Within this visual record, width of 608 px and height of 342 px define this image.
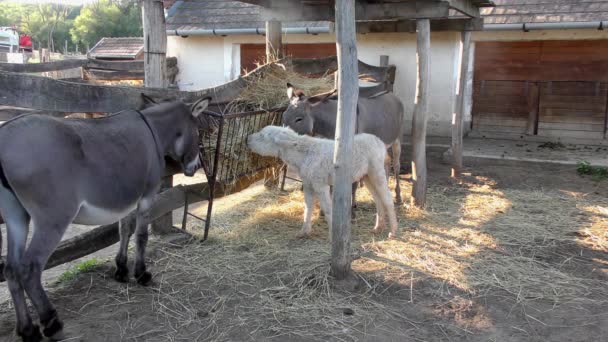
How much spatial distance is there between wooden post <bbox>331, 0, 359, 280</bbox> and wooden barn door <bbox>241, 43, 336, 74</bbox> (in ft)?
27.7

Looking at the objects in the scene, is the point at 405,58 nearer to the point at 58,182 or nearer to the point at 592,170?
the point at 592,170

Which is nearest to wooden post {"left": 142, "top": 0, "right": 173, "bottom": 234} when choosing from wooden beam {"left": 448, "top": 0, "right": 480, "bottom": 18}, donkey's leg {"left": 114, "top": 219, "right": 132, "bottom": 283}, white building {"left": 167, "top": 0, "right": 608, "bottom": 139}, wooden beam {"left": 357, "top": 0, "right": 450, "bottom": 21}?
donkey's leg {"left": 114, "top": 219, "right": 132, "bottom": 283}

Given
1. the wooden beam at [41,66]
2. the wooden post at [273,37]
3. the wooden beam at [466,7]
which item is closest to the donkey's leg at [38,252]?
the wooden post at [273,37]

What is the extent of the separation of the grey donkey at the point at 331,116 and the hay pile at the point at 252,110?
0.78 ft

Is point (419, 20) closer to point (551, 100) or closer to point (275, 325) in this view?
point (275, 325)

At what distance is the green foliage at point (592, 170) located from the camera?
8.76 metres

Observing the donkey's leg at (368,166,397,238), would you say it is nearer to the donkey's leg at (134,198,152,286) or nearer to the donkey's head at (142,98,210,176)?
the donkey's head at (142,98,210,176)

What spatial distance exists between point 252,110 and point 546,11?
7680 millimetres

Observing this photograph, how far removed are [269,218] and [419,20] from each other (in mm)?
3247

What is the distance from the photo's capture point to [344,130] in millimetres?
4312

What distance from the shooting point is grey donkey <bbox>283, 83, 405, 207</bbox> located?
6.22 m

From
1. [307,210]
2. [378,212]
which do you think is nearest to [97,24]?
[307,210]

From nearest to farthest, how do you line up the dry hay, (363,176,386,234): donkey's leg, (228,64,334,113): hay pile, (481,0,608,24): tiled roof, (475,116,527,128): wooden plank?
the dry hay
(363,176,386,234): donkey's leg
(228,64,334,113): hay pile
(481,0,608,24): tiled roof
(475,116,527,128): wooden plank

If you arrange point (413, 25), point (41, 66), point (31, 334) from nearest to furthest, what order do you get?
point (31, 334) → point (413, 25) → point (41, 66)
